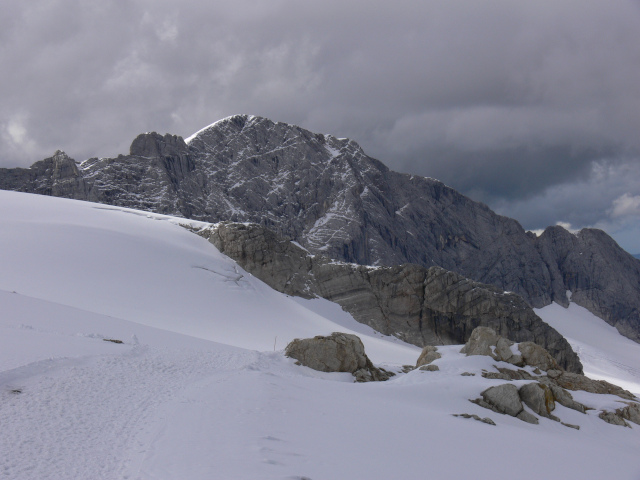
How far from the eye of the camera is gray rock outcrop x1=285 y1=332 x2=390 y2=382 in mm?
23094

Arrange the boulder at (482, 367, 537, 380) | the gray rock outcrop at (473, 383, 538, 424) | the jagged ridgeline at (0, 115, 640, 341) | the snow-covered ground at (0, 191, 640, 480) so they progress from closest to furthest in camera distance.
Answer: the snow-covered ground at (0, 191, 640, 480) < the gray rock outcrop at (473, 383, 538, 424) < the boulder at (482, 367, 537, 380) < the jagged ridgeline at (0, 115, 640, 341)

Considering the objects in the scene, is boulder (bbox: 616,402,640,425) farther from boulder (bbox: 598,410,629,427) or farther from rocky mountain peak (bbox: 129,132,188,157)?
rocky mountain peak (bbox: 129,132,188,157)

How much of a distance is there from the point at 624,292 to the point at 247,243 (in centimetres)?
13107

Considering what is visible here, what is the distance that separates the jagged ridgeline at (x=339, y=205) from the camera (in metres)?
102

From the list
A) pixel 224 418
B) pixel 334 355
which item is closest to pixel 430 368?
pixel 334 355

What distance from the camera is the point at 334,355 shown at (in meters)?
23.6

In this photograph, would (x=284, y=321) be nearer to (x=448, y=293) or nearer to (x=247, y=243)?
(x=247, y=243)

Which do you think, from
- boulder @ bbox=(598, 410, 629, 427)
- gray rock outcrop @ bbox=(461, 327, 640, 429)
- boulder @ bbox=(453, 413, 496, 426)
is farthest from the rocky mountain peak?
boulder @ bbox=(598, 410, 629, 427)

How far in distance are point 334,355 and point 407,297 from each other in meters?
42.5

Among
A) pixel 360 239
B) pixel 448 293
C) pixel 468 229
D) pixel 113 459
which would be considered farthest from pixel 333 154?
pixel 113 459

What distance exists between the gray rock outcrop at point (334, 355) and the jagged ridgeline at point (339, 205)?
Result: 82803 millimetres

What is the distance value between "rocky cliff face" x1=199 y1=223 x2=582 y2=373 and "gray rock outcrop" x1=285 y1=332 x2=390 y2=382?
33960mm

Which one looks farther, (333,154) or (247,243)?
(333,154)

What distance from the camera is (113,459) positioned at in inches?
282
